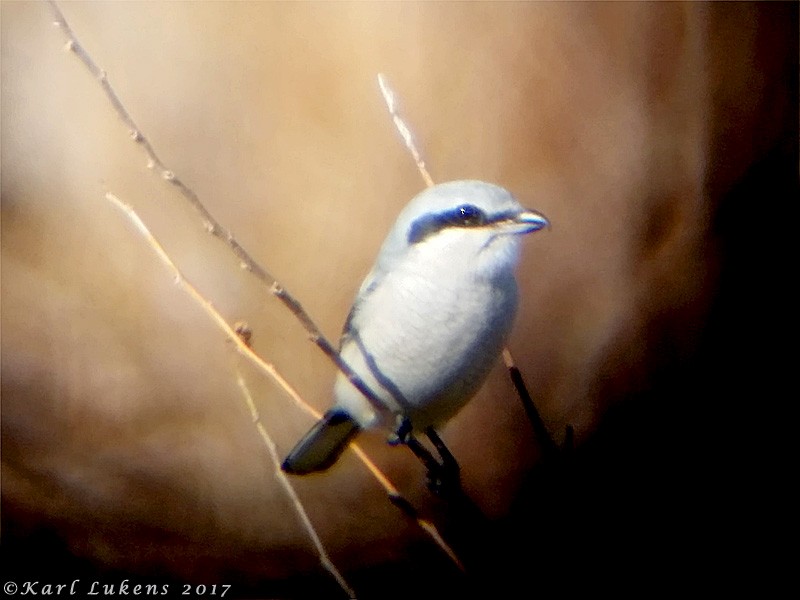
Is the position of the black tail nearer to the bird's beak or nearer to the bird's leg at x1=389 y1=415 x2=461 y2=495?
the bird's leg at x1=389 y1=415 x2=461 y2=495

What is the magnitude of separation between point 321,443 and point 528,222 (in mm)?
312

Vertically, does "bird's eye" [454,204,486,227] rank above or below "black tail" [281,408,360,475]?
above

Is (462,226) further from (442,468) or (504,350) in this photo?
(442,468)

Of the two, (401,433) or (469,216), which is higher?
(469,216)

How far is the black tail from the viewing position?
0.82 meters

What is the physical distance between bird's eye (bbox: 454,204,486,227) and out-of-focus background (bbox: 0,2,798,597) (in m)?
0.04

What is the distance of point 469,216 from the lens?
799mm

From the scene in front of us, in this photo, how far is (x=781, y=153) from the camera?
96cm

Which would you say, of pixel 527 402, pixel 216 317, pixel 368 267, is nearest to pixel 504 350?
pixel 527 402

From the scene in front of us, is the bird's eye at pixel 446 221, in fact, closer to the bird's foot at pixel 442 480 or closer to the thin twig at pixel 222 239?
the thin twig at pixel 222 239

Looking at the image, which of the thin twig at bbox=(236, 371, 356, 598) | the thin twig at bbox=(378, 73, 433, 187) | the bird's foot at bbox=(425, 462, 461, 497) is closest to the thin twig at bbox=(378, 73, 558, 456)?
the thin twig at bbox=(378, 73, 433, 187)

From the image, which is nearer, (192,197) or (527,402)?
(192,197)

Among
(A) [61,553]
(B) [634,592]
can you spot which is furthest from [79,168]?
(B) [634,592]

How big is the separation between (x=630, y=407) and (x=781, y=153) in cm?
36
